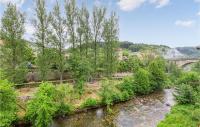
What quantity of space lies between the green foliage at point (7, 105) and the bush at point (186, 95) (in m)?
17.7

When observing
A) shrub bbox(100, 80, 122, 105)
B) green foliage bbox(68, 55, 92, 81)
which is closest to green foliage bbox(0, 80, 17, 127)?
green foliage bbox(68, 55, 92, 81)

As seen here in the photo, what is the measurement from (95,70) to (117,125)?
56.3 ft

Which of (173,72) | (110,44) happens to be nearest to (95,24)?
(110,44)

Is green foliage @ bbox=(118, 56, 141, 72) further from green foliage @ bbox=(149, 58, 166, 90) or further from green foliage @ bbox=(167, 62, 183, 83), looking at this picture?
green foliage @ bbox=(149, 58, 166, 90)

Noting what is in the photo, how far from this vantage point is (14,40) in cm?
2944

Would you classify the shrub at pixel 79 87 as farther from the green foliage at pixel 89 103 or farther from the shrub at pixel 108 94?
the shrub at pixel 108 94

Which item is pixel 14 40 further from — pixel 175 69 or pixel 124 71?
pixel 175 69

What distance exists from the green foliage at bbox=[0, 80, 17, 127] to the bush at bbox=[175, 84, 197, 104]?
17669 millimetres

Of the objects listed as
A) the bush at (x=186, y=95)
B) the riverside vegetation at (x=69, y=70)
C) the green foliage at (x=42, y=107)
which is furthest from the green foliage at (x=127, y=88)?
the green foliage at (x=42, y=107)

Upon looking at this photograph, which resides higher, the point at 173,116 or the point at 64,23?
the point at 64,23

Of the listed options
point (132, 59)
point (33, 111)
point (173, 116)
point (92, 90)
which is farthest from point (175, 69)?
point (33, 111)

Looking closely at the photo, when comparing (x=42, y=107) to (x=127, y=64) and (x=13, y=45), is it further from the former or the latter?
(x=127, y=64)

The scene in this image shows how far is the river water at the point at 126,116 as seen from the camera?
23.5 meters

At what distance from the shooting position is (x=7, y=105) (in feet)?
63.5
